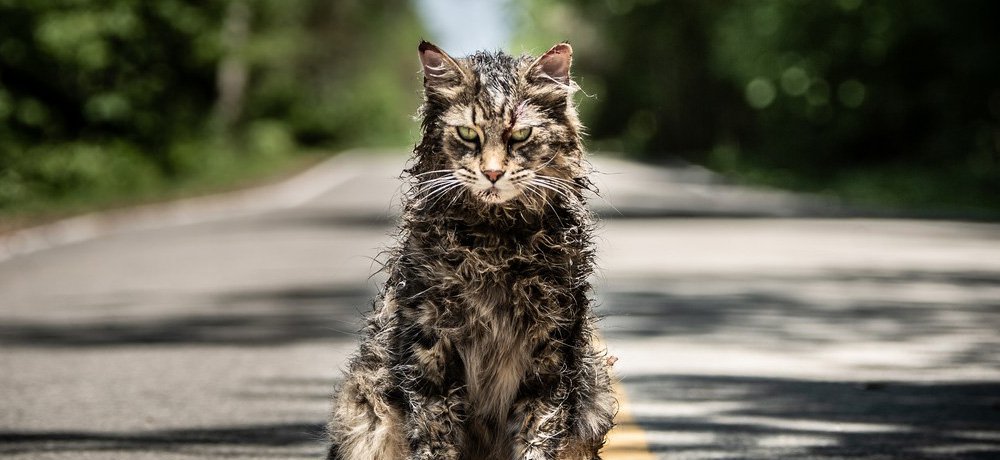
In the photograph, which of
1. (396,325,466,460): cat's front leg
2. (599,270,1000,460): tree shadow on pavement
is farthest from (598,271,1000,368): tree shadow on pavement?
(396,325,466,460): cat's front leg

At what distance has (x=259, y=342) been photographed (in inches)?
423

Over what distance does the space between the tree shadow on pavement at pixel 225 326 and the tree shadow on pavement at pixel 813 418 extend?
3.00 metres

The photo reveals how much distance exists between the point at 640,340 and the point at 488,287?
226 inches

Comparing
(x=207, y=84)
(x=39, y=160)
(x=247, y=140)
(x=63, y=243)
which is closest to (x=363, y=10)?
(x=247, y=140)

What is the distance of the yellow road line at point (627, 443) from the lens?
671 cm

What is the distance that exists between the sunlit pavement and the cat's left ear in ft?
6.31

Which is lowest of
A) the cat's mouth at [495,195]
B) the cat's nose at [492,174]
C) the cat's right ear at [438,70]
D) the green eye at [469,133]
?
the cat's mouth at [495,195]

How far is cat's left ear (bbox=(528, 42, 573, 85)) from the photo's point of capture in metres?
4.75

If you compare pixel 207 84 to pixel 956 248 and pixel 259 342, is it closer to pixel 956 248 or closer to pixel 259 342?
pixel 956 248

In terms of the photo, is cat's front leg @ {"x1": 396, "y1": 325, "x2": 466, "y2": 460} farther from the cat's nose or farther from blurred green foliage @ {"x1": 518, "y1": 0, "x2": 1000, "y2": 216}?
blurred green foliage @ {"x1": 518, "y1": 0, "x2": 1000, "y2": 216}

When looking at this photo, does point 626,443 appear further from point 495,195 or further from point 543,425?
point 495,195

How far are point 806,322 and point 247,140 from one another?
53726 mm

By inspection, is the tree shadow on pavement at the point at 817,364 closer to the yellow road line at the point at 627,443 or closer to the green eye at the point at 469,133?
the yellow road line at the point at 627,443

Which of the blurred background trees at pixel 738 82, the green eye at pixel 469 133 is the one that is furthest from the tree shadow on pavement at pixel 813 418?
the blurred background trees at pixel 738 82
